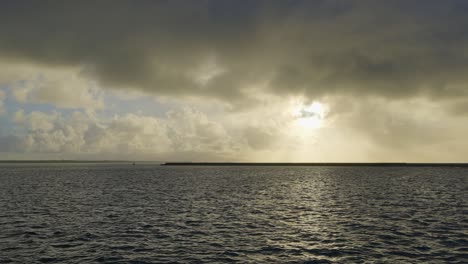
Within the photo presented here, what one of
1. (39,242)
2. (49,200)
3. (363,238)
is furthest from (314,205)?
(49,200)

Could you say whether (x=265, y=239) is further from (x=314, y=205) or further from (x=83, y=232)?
(x=314, y=205)

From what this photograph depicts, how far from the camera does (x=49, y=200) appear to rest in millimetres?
63531

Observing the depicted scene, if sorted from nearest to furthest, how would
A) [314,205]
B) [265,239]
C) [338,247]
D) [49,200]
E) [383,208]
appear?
[338,247]
[265,239]
[383,208]
[314,205]
[49,200]

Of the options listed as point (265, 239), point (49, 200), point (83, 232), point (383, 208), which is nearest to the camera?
point (265, 239)

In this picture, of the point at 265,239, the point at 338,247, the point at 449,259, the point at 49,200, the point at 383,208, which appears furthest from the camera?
the point at 49,200

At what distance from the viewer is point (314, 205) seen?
58.6 meters

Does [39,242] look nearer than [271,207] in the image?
Yes

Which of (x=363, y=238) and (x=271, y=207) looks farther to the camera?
(x=271, y=207)

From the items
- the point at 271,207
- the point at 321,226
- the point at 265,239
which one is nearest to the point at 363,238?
the point at 321,226

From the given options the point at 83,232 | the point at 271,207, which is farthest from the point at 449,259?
the point at 83,232

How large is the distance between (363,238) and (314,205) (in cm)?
2473

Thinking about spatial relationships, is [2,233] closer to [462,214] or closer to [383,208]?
[383,208]

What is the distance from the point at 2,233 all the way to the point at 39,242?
23.0 ft

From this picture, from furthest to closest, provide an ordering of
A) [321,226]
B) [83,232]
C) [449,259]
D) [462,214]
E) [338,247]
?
[462,214] → [321,226] → [83,232] → [338,247] → [449,259]
